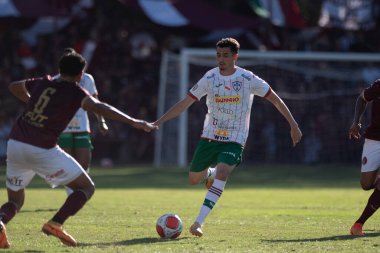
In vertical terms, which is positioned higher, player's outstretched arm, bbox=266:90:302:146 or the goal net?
player's outstretched arm, bbox=266:90:302:146

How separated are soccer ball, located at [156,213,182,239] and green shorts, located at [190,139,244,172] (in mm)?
1175

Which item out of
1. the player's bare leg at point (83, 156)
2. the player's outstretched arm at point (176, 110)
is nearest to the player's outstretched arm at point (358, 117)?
the player's outstretched arm at point (176, 110)

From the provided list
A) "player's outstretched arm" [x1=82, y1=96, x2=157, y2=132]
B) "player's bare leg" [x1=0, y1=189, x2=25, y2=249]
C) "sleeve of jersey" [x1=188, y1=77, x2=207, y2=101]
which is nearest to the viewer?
"player's outstretched arm" [x1=82, y1=96, x2=157, y2=132]

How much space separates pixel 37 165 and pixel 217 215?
4957 mm

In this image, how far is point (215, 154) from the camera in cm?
1185

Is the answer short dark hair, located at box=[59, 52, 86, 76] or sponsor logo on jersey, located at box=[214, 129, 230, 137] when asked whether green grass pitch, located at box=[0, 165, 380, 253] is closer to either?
sponsor logo on jersey, located at box=[214, 129, 230, 137]

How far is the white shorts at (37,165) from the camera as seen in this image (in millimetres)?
9414

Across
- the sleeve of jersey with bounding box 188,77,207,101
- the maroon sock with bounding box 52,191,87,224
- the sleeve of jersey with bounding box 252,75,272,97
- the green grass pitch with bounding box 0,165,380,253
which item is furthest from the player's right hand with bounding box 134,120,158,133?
the sleeve of jersey with bounding box 252,75,272,97

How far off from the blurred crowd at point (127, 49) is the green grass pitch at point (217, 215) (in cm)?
551

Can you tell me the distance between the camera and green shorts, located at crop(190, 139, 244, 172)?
1155 cm

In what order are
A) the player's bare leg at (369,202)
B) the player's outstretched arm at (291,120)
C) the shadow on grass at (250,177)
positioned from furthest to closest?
the shadow on grass at (250,177) → the player's outstretched arm at (291,120) → the player's bare leg at (369,202)

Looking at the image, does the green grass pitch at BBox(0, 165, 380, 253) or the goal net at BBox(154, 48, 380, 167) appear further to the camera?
the goal net at BBox(154, 48, 380, 167)

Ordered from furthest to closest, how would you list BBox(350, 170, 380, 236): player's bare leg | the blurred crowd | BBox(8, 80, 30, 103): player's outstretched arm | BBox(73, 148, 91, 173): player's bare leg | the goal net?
the blurred crowd, the goal net, BBox(73, 148, 91, 173): player's bare leg, BBox(350, 170, 380, 236): player's bare leg, BBox(8, 80, 30, 103): player's outstretched arm

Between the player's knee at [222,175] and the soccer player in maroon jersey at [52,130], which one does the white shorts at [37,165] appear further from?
the player's knee at [222,175]
